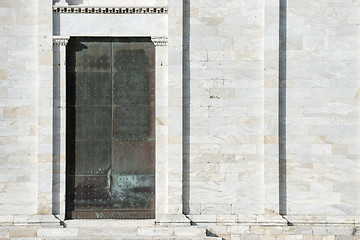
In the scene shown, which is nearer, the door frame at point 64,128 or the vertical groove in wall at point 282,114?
the door frame at point 64,128

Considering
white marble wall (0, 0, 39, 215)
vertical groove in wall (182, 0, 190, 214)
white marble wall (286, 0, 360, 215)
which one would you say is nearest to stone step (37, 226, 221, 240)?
vertical groove in wall (182, 0, 190, 214)

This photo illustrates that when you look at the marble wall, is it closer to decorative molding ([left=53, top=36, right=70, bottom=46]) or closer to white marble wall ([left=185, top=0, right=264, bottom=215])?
white marble wall ([left=185, top=0, right=264, bottom=215])

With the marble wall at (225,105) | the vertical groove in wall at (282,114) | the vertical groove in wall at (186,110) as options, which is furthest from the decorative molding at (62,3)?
the vertical groove in wall at (282,114)

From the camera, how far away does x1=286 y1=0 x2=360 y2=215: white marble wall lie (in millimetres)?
21016

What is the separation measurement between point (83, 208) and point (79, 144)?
2.26 meters

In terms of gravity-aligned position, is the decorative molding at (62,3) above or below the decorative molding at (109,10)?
above

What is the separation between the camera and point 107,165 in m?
21.2

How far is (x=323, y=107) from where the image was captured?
21062mm

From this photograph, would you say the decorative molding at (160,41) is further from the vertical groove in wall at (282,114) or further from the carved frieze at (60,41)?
the vertical groove in wall at (282,114)

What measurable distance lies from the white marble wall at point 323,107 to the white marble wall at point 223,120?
118 cm

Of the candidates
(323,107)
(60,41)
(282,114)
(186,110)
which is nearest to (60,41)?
(60,41)

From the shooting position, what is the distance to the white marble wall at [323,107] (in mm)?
21016

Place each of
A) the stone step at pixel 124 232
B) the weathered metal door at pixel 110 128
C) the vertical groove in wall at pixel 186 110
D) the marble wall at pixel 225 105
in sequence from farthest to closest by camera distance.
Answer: the weathered metal door at pixel 110 128 < the vertical groove in wall at pixel 186 110 < the marble wall at pixel 225 105 < the stone step at pixel 124 232

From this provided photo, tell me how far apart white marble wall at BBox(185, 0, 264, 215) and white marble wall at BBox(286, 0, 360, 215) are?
3.86ft
